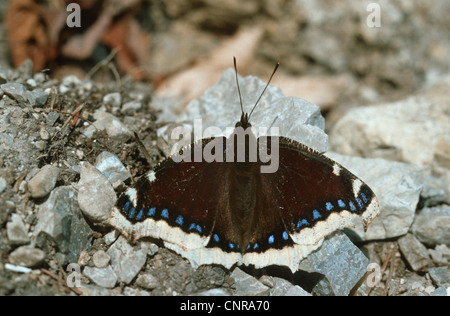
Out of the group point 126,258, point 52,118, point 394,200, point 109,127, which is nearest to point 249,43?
point 109,127

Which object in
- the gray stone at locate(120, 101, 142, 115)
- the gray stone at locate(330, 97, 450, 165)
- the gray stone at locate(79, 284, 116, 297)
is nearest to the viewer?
the gray stone at locate(79, 284, 116, 297)

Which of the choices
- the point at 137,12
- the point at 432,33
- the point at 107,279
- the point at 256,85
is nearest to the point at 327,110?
the point at 432,33

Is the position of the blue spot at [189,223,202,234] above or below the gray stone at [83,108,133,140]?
below

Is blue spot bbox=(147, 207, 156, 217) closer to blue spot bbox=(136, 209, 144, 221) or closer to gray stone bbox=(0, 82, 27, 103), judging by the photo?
blue spot bbox=(136, 209, 144, 221)

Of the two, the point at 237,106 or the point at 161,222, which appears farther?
the point at 237,106

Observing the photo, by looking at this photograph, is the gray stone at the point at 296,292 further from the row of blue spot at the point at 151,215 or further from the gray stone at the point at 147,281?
the gray stone at the point at 147,281

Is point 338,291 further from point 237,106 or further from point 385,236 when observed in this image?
point 237,106

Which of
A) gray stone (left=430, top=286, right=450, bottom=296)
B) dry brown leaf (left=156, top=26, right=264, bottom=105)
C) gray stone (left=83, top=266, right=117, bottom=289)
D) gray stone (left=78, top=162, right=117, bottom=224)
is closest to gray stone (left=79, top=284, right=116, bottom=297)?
gray stone (left=83, top=266, right=117, bottom=289)

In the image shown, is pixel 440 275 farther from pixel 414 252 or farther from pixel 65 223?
pixel 65 223
